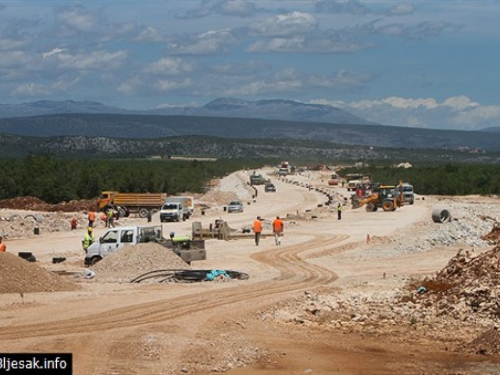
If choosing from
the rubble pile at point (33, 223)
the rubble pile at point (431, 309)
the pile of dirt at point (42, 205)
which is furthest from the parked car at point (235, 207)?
the rubble pile at point (431, 309)

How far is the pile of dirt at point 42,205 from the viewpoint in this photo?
80750 millimetres

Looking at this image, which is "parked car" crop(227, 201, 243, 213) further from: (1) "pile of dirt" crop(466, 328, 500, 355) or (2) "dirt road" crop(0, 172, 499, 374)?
(1) "pile of dirt" crop(466, 328, 500, 355)

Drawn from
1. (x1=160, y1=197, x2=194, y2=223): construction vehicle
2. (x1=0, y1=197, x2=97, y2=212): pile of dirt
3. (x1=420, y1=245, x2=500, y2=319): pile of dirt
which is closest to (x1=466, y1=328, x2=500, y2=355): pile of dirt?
(x1=420, y1=245, x2=500, y2=319): pile of dirt

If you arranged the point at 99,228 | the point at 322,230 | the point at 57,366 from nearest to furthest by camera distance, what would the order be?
the point at 57,366
the point at 322,230
the point at 99,228

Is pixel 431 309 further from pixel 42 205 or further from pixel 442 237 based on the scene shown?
pixel 42 205

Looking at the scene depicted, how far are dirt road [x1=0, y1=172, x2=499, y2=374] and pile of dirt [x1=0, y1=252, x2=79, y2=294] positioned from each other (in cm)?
62

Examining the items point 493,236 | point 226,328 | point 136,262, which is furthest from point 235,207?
point 226,328

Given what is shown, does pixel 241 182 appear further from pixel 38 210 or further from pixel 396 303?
pixel 396 303

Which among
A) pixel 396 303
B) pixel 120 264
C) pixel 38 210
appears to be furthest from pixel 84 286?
pixel 38 210

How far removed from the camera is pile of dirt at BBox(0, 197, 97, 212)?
265 feet

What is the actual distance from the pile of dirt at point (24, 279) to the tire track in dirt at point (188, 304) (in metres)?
3.73

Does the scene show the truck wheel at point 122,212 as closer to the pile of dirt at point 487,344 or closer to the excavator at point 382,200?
the excavator at point 382,200

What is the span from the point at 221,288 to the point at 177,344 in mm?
9216

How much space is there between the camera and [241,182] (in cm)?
14025
